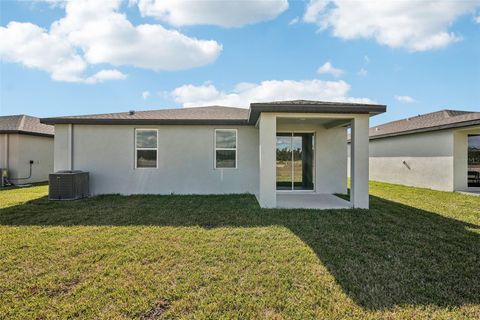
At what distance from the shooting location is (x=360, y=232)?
5.14 metres

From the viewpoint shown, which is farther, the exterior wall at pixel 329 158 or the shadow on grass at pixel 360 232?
the exterior wall at pixel 329 158

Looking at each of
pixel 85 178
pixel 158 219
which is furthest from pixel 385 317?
pixel 85 178

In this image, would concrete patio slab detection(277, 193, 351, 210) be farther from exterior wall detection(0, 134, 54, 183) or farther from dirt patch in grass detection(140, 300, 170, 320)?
exterior wall detection(0, 134, 54, 183)

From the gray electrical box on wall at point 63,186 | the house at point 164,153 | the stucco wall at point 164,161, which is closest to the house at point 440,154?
the house at point 164,153

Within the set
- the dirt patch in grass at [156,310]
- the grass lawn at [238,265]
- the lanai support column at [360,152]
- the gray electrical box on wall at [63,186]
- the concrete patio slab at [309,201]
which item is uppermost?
the lanai support column at [360,152]

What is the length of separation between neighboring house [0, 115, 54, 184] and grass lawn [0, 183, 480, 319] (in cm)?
902

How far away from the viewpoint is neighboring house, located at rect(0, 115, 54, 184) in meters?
13.2

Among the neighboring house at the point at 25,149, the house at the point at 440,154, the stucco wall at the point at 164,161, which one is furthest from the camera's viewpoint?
the neighboring house at the point at 25,149

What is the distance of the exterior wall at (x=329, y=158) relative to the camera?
1009 centimetres

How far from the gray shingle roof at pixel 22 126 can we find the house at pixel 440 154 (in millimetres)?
20409

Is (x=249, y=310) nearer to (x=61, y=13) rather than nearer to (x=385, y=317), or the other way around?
(x=385, y=317)

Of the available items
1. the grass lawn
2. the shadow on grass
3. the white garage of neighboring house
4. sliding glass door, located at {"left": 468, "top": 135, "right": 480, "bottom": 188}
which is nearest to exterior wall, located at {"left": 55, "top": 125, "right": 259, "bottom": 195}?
the shadow on grass

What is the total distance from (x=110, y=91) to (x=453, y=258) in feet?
47.4

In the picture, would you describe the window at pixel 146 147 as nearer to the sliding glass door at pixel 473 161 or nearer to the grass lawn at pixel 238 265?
the grass lawn at pixel 238 265
